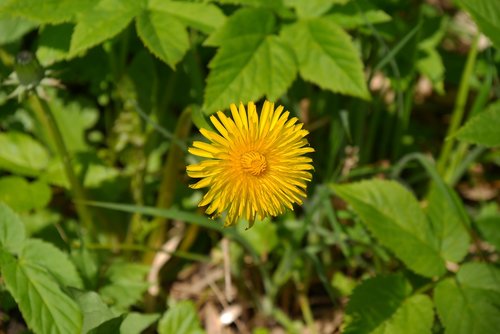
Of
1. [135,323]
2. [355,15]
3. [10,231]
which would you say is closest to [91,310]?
[135,323]

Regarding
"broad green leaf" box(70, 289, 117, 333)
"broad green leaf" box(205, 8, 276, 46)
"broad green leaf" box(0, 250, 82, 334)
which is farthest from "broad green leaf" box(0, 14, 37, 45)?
"broad green leaf" box(70, 289, 117, 333)

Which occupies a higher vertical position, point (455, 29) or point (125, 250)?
point (455, 29)

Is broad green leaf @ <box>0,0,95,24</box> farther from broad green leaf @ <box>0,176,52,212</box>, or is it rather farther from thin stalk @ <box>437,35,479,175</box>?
thin stalk @ <box>437,35,479,175</box>

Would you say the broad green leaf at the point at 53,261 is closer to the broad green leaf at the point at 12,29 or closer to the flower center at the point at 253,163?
the flower center at the point at 253,163

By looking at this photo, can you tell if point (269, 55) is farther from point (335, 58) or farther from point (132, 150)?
point (132, 150)

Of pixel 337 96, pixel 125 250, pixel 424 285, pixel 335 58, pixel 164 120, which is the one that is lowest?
pixel 125 250

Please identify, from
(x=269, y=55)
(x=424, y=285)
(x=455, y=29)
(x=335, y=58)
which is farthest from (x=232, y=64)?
(x=455, y=29)

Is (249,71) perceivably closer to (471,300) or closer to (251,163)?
(251,163)
